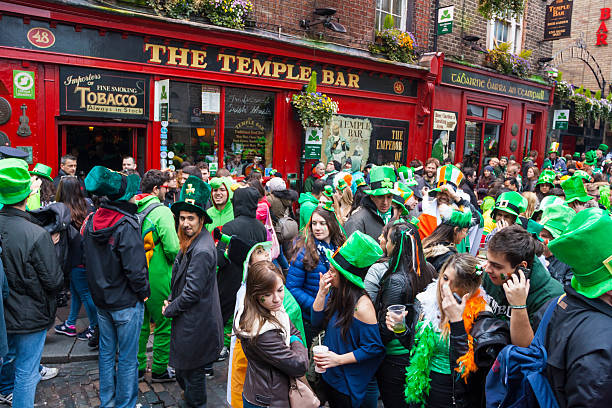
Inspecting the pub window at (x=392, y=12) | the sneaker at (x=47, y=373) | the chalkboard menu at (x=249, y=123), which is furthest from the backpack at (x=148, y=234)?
the pub window at (x=392, y=12)

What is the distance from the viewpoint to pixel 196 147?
10391mm

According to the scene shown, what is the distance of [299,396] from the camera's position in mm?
3006

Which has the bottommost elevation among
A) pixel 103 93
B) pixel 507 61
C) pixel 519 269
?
pixel 519 269

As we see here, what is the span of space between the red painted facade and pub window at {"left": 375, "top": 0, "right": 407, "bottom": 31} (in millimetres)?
1399

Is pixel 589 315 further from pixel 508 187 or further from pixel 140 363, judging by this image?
pixel 508 187

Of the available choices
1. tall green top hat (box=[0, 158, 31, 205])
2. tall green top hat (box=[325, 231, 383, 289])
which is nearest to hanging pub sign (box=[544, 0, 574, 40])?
tall green top hat (box=[325, 231, 383, 289])

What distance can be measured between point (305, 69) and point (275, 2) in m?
1.73

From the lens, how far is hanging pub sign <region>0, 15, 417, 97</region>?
→ 8.20 metres

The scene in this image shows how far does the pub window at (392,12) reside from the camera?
13.4m

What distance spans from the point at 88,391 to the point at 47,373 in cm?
60

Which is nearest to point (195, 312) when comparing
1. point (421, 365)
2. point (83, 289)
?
point (421, 365)

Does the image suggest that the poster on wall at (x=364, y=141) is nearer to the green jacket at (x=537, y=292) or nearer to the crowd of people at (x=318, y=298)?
the crowd of people at (x=318, y=298)

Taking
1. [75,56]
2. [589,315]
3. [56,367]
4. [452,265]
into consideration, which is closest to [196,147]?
[75,56]

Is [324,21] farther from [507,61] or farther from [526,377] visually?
[526,377]
